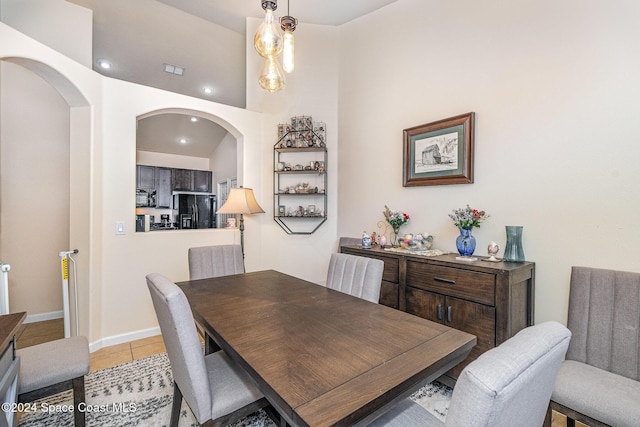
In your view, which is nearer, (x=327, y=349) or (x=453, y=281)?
(x=327, y=349)

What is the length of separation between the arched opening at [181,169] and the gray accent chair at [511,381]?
5552 mm

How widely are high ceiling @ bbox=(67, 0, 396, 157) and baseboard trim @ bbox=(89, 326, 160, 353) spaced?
11.3 ft

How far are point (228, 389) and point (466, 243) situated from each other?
6.08 ft

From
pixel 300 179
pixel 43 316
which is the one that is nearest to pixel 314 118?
pixel 300 179

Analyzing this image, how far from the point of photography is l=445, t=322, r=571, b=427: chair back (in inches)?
21.2

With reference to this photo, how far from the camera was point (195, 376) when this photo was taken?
1131 millimetres

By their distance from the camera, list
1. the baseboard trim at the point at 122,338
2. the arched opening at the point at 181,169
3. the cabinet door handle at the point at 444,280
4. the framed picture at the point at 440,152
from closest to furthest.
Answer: the cabinet door handle at the point at 444,280, the framed picture at the point at 440,152, the baseboard trim at the point at 122,338, the arched opening at the point at 181,169

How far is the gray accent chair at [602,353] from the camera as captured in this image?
4.12ft

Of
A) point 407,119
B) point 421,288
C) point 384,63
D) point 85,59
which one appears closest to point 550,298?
point 421,288

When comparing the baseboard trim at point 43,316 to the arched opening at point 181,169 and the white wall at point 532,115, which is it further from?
the white wall at point 532,115

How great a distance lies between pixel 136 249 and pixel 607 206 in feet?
12.2

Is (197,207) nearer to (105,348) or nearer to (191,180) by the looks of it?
(191,180)

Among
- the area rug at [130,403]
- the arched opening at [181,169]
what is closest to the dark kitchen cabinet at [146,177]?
the arched opening at [181,169]

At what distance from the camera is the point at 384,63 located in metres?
3.06
